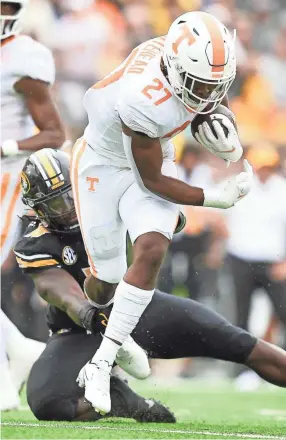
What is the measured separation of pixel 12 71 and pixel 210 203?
1.62 meters

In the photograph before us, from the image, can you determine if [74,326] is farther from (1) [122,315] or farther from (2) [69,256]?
(1) [122,315]

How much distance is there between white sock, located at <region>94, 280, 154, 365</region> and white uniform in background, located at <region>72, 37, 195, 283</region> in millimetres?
195

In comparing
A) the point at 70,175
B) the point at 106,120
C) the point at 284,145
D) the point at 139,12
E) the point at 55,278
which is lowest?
the point at 284,145

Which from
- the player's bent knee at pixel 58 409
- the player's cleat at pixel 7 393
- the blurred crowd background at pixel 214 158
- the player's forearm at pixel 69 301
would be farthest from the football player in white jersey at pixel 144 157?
the blurred crowd background at pixel 214 158

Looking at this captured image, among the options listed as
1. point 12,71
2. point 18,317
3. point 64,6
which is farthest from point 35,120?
point 64,6

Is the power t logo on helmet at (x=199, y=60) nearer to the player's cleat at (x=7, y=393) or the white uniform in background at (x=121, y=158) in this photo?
the white uniform in background at (x=121, y=158)

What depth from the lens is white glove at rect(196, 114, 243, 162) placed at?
146 inches

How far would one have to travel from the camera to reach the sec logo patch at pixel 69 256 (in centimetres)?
410

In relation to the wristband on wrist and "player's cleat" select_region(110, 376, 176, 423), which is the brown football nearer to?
the wristband on wrist

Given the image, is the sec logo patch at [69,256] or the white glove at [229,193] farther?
the sec logo patch at [69,256]

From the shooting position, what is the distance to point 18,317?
272 inches

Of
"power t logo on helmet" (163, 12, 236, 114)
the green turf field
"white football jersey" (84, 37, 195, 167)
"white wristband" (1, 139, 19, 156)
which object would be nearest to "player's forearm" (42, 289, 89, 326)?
the green turf field

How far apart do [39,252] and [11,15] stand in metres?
1.39

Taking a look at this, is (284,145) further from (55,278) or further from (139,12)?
(55,278)
